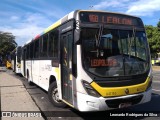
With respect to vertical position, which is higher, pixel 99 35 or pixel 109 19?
pixel 109 19

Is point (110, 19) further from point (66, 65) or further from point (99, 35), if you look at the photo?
point (66, 65)

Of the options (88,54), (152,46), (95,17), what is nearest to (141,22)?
(95,17)

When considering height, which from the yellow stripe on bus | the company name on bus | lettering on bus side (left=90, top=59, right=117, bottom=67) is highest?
the company name on bus

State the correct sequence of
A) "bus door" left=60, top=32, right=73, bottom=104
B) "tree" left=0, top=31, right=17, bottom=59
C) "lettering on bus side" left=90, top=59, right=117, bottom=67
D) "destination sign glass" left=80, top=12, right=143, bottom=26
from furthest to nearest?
"tree" left=0, top=31, right=17, bottom=59, "bus door" left=60, top=32, right=73, bottom=104, "destination sign glass" left=80, top=12, right=143, bottom=26, "lettering on bus side" left=90, top=59, right=117, bottom=67

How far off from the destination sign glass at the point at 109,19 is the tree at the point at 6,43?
77.5 metres

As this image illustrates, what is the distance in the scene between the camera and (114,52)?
24.2 feet

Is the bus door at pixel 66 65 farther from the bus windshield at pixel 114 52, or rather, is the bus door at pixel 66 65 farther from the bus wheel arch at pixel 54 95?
the bus wheel arch at pixel 54 95

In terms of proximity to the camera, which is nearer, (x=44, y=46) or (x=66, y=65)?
(x=66, y=65)

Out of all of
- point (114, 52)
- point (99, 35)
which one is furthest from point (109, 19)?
point (114, 52)

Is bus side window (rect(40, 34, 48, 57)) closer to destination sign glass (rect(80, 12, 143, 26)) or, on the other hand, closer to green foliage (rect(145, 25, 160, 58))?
destination sign glass (rect(80, 12, 143, 26))

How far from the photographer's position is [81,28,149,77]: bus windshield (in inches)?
277

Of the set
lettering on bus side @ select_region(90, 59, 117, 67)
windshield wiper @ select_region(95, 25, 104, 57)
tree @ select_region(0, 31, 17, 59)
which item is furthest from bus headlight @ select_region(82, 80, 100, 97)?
tree @ select_region(0, 31, 17, 59)

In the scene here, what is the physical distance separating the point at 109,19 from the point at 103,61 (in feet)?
4.08

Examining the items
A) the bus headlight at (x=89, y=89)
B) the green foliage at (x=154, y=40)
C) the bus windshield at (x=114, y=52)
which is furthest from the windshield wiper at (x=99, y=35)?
the green foliage at (x=154, y=40)
